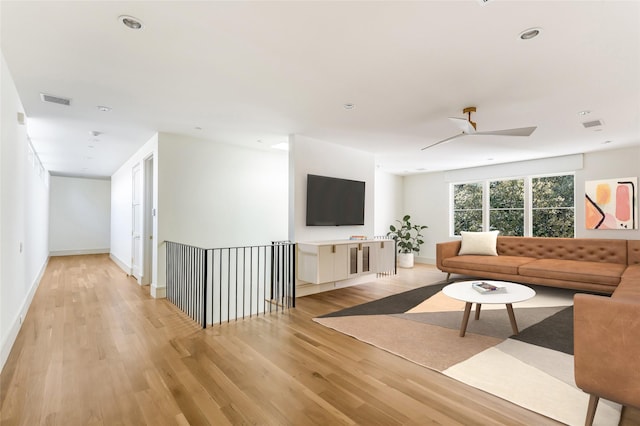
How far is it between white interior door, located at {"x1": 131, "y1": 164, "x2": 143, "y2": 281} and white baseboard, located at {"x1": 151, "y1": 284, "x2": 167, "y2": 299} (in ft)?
4.04

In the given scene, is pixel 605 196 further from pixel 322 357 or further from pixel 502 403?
pixel 322 357

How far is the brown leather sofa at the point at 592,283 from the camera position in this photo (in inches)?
65.0

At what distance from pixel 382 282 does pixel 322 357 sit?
137 inches

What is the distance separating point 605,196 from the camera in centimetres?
573

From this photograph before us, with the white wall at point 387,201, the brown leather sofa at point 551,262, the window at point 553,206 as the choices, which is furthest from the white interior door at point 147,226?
the window at point 553,206

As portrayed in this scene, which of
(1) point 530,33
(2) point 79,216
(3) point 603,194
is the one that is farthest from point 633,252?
(2) point 79,216

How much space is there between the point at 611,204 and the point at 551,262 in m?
1.87

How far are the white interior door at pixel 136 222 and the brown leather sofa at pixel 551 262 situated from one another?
19.6ft

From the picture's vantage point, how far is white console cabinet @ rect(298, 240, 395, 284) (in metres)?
4.56

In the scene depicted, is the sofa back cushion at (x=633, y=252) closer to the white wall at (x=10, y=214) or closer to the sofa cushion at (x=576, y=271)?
the sofa cushion at (x=576, y=271)

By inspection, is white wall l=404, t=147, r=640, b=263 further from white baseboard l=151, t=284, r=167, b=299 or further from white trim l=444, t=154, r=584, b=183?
white baseboard l=151, t=284, r=167, b=299

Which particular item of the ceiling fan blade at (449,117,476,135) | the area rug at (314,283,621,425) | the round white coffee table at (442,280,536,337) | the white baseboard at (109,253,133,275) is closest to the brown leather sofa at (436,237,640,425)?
the area rug at (314,283,621,425)

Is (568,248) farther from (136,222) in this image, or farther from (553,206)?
(136,222)

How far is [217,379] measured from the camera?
92.5 inches
